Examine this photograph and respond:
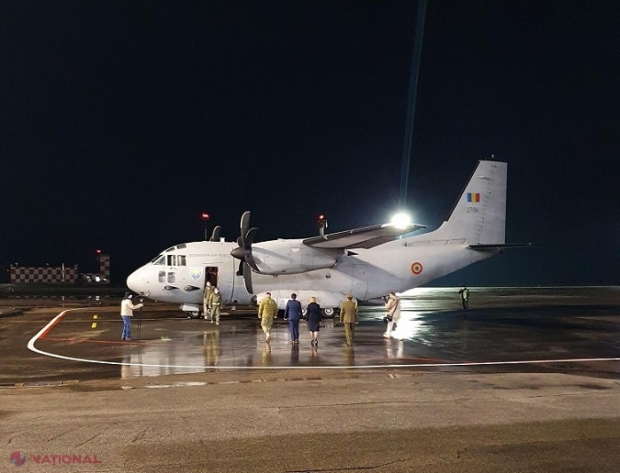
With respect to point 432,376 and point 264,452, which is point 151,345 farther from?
point 264,452

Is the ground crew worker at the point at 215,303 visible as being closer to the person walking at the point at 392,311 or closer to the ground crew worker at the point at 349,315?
the person walking at the point at 392,311

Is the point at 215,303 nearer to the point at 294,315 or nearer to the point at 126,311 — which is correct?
the point at 126,311

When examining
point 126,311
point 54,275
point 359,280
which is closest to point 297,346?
point 126,311

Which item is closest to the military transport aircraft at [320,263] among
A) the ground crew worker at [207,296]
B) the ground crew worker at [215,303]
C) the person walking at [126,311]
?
the ground crew worker at [207,296]

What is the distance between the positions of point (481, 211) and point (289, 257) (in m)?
11.1

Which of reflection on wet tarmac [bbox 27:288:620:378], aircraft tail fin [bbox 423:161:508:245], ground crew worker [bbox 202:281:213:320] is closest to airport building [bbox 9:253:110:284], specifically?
reflection on wet tarmac [bbox 27:288:620:378]

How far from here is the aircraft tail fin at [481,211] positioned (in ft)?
93.1

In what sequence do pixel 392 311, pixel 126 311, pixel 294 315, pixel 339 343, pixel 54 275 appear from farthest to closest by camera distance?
pixel 54 275, pixel 392 311, pixel 126 311, pixel 339 343, pixel 294 315

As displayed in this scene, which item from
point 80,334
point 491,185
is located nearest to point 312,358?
point 80,334

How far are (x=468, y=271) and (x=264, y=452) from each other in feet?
301

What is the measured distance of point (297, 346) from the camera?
17266 mm

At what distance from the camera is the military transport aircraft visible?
24.7 metres

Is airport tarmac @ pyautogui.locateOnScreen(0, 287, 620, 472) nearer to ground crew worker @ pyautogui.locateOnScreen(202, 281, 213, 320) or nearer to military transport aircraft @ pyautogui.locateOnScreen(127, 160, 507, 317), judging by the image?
ground crew worker @ pyautogui.locateOnScreen(202, 281, 213, 320)

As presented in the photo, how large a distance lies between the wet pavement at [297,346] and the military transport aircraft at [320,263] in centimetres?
144
